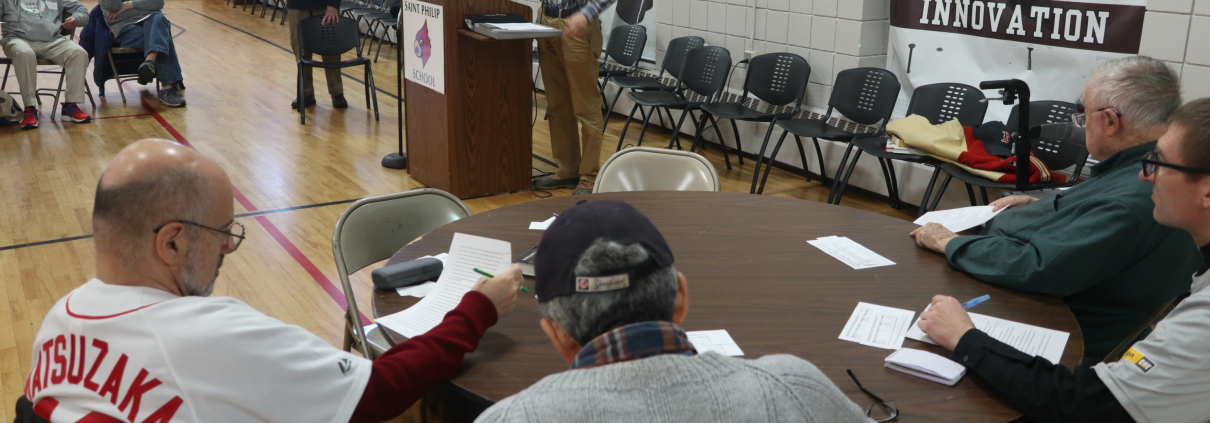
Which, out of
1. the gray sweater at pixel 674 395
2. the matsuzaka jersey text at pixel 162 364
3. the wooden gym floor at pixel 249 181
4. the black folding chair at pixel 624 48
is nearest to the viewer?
the gray sweater at pixel 674 395

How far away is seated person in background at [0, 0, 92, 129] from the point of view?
6070 millimetres

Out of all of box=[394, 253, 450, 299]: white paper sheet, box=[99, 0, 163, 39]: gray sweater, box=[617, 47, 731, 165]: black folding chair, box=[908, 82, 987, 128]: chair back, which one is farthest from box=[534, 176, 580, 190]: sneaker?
box=[99, 0, 163, 39]: gray sweater

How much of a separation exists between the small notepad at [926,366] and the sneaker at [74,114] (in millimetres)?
6767

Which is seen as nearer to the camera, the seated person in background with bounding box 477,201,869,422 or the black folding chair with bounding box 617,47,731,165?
the seated person in background with bounding box 477,201,869,422

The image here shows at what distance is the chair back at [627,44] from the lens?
639 cm

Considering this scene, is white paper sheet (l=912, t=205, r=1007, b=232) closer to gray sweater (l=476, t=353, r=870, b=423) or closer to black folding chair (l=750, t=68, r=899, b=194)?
gray sweater (l=476, t=353, r=870, b=423)

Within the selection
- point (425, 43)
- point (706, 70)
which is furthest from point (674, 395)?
point (706, 70)

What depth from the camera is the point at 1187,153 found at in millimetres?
1471

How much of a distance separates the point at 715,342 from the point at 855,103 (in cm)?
356

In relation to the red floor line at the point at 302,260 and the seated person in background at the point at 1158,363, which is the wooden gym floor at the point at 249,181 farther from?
the seated person in background at the point at 1158,363

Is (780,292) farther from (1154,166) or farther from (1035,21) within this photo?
(1035,21)

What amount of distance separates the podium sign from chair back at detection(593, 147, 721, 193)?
1850 mm

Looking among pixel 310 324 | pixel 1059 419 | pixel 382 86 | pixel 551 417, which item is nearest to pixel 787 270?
pixel 1059 419

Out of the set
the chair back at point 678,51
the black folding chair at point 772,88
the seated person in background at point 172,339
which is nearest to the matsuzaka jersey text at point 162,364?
the seated person in background at point 172,339
